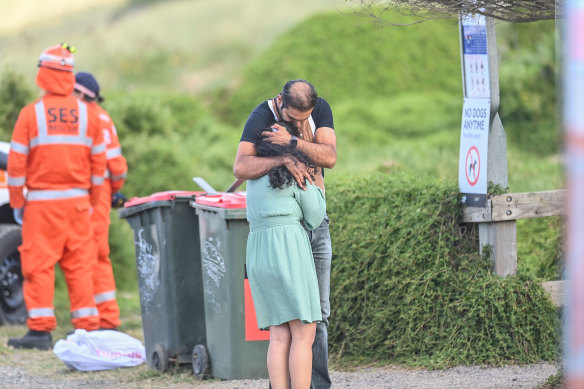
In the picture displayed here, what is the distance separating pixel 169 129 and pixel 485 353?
293 inches

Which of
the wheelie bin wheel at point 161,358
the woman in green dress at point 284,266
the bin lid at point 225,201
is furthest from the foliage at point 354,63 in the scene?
the woman in green dress at point 284,266

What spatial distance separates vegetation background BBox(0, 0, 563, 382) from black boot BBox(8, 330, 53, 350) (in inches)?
37.2

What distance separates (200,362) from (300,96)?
7.07ft

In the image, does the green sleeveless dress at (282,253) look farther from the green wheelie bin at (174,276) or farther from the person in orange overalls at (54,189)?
the person in orange overalls at (54,189)

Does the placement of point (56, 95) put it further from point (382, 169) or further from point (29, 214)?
point (382, 169)

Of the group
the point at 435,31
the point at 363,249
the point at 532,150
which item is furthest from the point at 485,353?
the point at 435,31

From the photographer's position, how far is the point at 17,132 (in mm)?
6633

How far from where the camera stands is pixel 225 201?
16.9ft

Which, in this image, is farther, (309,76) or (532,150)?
(309,76)

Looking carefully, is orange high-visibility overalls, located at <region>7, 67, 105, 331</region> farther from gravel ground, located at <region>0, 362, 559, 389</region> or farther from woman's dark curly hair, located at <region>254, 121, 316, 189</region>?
woman's dark curly hair, located at <region>254, 121, 316, 189</region>

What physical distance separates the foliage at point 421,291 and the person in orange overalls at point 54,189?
2.02 metres

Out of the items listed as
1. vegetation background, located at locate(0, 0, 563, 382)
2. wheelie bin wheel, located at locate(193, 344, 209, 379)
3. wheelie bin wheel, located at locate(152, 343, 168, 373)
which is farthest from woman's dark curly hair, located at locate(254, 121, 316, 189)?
wheelie bin wheel, located at locate(152, 343, 168, 373)

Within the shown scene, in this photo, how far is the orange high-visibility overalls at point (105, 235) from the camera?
732cm

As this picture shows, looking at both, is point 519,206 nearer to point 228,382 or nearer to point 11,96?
point 228,382
